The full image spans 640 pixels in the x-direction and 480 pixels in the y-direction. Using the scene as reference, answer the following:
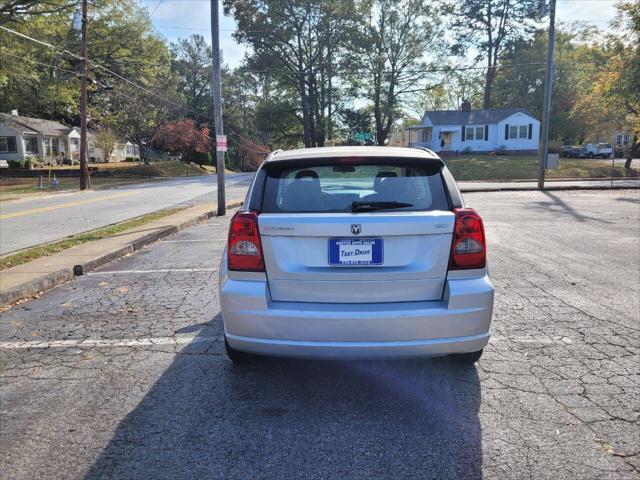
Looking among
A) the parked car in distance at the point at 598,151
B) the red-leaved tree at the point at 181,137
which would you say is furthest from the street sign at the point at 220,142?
the parked car in distance at the point at 598,151

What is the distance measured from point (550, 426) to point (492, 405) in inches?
15.1

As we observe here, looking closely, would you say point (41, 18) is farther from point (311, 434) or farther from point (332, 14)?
point (311, 434)

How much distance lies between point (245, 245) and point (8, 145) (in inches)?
2137

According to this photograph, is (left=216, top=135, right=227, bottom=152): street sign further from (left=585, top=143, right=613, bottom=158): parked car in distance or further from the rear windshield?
(left=585, top=143, right=613, bottom=158): parked car in distance

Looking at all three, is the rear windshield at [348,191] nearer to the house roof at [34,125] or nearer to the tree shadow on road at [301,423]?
the tree shadow on road at [301,423]

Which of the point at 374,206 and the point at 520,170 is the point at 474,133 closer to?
the point at 520,170

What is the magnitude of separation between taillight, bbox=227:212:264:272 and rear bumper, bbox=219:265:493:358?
99 millimetres

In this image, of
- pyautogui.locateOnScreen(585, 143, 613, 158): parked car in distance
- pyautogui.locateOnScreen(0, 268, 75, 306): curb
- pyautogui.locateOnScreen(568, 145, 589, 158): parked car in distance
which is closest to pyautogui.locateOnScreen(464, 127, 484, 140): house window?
pyautogui.locateOnScreen(568, 145, 589, 158): parked car in distance

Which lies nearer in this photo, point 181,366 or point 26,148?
point 181,366

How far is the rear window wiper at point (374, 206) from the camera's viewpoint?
337 cm

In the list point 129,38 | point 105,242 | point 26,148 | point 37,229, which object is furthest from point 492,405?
point 26,148

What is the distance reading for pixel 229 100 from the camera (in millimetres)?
72250

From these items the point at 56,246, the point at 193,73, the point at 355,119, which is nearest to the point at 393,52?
the point at 355,119

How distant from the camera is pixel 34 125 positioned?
48906 mm
